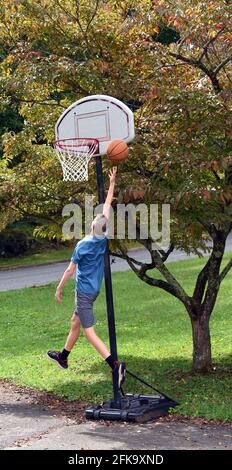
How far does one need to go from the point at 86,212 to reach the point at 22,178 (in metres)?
0.96

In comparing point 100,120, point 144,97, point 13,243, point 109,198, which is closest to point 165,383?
point 109,198

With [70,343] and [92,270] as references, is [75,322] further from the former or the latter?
[92,270]

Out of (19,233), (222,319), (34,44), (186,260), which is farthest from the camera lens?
(19,233)

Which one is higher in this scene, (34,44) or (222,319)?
(34,44)

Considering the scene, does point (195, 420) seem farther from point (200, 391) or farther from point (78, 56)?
point (78, 56)

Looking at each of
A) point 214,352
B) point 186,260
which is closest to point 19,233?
point 186,260

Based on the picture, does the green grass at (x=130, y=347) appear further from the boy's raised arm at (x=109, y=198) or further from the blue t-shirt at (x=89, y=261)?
the boy's raised arm at (x=109, y=198)

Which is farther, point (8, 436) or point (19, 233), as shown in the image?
point (19, 233)

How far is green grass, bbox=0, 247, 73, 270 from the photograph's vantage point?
28.8m

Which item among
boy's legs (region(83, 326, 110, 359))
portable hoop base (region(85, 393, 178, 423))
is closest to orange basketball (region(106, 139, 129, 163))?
boy's legs (region(83, 326, 110, 359))

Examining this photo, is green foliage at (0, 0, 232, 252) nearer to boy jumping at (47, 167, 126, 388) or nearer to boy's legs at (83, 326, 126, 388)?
boy jumping at (47, 167, 126, 388)

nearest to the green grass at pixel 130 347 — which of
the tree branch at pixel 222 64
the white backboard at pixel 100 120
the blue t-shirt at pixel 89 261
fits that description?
the blue t-shirt at pixel 89 261

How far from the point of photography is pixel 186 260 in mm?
24328

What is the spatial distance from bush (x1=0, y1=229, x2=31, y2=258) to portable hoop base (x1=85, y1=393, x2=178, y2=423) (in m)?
22.6
